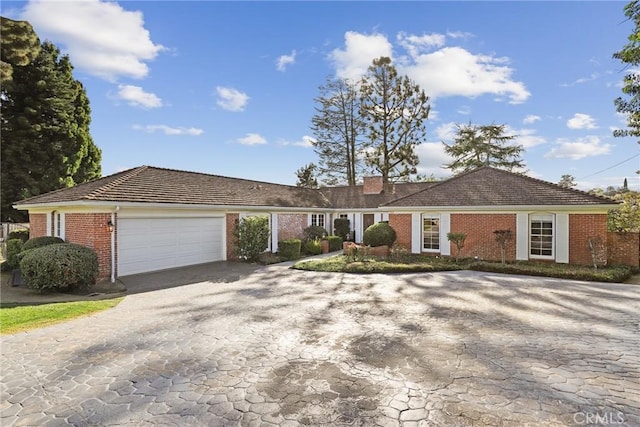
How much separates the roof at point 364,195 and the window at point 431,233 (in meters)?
6.97

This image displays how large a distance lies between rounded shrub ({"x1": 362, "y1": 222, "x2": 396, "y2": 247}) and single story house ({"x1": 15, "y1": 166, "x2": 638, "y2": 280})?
0.41 metres

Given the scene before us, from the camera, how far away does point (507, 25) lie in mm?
11539

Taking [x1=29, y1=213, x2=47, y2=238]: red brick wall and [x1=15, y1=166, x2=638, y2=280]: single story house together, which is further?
[x1=29, y1=213, x2=47, y2=238]: red brick wall

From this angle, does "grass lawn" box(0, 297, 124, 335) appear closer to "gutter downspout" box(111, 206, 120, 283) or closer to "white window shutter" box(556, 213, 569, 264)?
"gutter downspout" box(111, 206, 120, 283)

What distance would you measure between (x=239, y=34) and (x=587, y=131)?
20675 mm

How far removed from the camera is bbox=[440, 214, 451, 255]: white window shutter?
15595 millimetres

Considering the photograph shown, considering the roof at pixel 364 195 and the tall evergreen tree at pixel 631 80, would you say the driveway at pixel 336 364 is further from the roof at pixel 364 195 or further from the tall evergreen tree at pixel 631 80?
the roof at pixel 364 195

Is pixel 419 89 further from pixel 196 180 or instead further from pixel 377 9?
pixel 196 180

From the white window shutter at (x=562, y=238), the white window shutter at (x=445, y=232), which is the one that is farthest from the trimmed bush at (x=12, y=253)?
the white window shutter at (x=562, y=238)

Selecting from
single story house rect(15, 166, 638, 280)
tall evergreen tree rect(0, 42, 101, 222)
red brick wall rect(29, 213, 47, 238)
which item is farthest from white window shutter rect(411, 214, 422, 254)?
tall evergreen tree rect(0, 42, 101, 222)

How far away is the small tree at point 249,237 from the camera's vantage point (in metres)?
15.2

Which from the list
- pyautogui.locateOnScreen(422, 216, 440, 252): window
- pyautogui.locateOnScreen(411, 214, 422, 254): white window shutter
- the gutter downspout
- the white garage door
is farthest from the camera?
pyautogui.locateOnScreen(411, 214, 422, 254): white window shutter

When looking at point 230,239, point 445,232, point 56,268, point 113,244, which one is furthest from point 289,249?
point 56,268

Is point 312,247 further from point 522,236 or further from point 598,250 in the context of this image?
point 598,250
